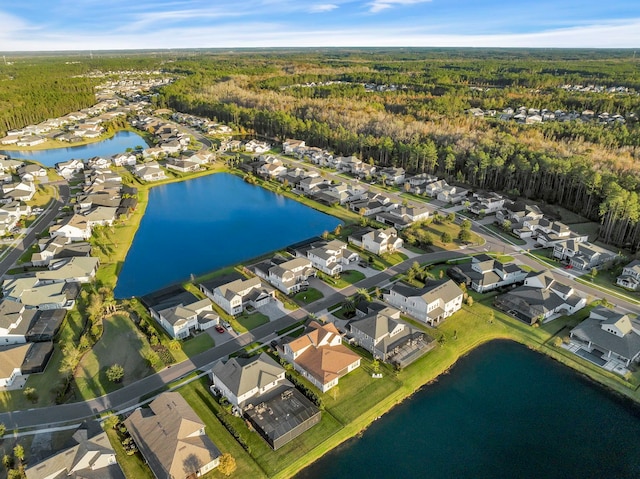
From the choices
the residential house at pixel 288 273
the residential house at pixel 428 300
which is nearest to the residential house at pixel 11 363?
the residential house at pixel 288 273

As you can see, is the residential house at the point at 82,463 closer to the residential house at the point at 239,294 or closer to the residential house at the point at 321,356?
the residential house at the point at 321,356

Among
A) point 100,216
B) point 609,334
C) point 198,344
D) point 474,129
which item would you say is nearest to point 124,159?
point 100,216

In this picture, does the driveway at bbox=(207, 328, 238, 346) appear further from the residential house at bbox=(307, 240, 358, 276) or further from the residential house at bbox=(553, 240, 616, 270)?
the residential house at bbox=(553, 240, 616, 270)

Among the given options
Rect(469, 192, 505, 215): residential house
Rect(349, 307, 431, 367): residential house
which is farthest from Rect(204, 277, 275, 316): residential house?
Rect(469, 192, 505, 215): residential house

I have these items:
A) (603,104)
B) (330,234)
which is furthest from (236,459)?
(603,104)

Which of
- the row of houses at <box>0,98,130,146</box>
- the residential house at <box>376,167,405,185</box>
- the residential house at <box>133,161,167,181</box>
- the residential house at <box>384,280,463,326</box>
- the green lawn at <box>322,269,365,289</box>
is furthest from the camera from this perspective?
the row of houses at <box>0,98,130,146</box>

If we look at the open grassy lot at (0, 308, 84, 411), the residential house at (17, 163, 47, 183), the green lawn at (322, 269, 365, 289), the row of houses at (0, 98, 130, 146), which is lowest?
the green lawn at (322, 269, 365, 289)

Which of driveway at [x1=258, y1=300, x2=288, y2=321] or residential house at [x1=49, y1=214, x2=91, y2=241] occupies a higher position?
residential house at [x1=49, y1=214, x2=91, y2=241]
